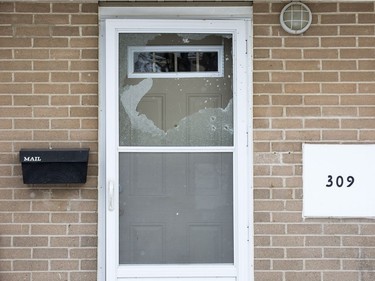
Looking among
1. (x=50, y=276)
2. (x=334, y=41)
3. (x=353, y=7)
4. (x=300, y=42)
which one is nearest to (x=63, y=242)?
(x=50, y=276)

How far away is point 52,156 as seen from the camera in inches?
161

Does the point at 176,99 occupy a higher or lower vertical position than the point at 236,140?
higher

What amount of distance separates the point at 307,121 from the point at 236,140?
21.3 inches

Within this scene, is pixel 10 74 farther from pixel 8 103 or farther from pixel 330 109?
pixel 330 109

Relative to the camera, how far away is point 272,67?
4.23 metres

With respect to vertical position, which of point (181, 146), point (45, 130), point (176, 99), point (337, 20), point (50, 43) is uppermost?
point (337, 20)

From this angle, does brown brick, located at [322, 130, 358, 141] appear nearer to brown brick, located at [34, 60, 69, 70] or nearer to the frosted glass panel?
the frosted glass panel

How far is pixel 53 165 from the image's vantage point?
409 centimetres

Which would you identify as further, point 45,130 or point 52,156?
point 45,130

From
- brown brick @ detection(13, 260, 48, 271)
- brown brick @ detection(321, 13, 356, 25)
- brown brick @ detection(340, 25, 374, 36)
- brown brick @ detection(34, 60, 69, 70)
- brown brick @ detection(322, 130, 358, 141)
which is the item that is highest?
brown brick @ detection(321, 13, 356, 25)

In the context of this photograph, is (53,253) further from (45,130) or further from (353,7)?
(353,7)

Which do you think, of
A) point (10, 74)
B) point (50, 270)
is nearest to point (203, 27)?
point (10, 74)

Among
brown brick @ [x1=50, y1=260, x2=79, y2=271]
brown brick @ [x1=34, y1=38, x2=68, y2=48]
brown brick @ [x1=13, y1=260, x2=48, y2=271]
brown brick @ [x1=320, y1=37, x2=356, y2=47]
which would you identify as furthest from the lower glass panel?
brown brick @ [x1=320, y1=37, x2=356, y2=47]

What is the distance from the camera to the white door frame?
4.18 meters
